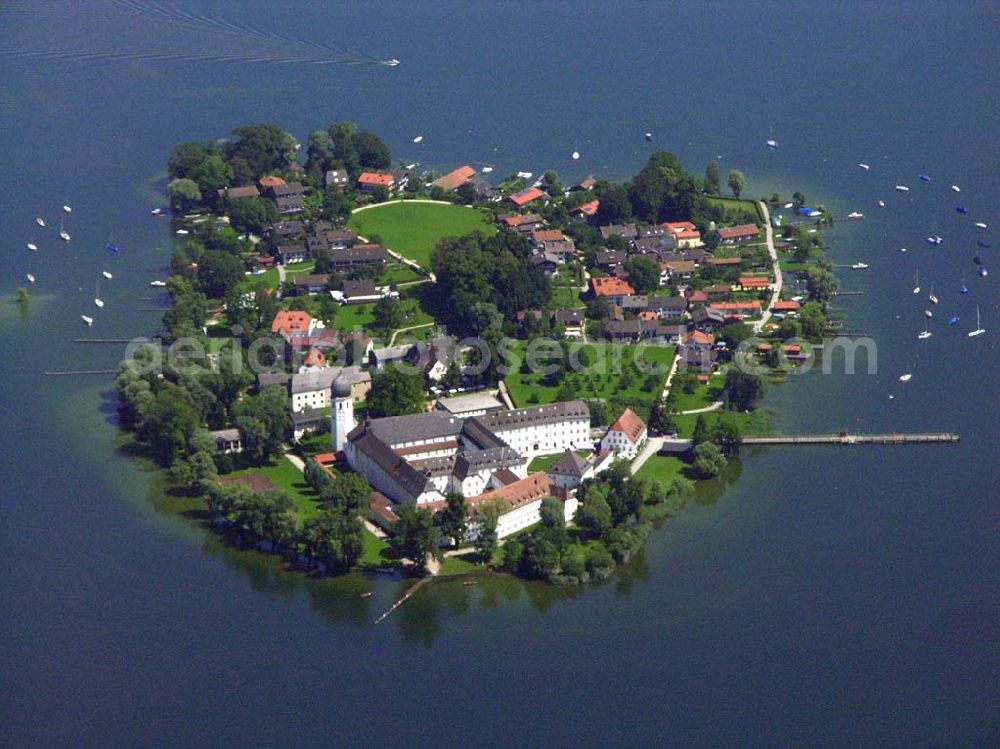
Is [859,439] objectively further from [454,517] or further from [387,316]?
[387,316]

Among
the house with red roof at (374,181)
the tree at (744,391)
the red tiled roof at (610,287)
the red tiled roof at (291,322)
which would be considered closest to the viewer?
the tree at (744,391)

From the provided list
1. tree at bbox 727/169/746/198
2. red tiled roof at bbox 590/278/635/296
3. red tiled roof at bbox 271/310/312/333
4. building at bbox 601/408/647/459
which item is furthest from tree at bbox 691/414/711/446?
tree at bbox 727/169/746/198

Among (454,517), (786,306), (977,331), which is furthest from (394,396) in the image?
(977,331)

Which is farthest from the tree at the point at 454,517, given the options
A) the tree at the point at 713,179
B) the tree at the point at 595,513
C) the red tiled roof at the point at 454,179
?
the tree at the point at 713,179

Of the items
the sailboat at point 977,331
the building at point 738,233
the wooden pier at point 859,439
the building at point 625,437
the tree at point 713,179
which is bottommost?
the wooden pier at point 859,439

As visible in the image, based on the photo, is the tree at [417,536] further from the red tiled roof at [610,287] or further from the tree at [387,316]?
the red tiled roof at [610,287]

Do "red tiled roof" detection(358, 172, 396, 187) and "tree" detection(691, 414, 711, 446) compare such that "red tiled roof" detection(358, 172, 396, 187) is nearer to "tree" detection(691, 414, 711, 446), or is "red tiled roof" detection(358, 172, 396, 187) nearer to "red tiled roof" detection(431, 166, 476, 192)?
"red tiled roof" detection(431, 166, 476, 192)
